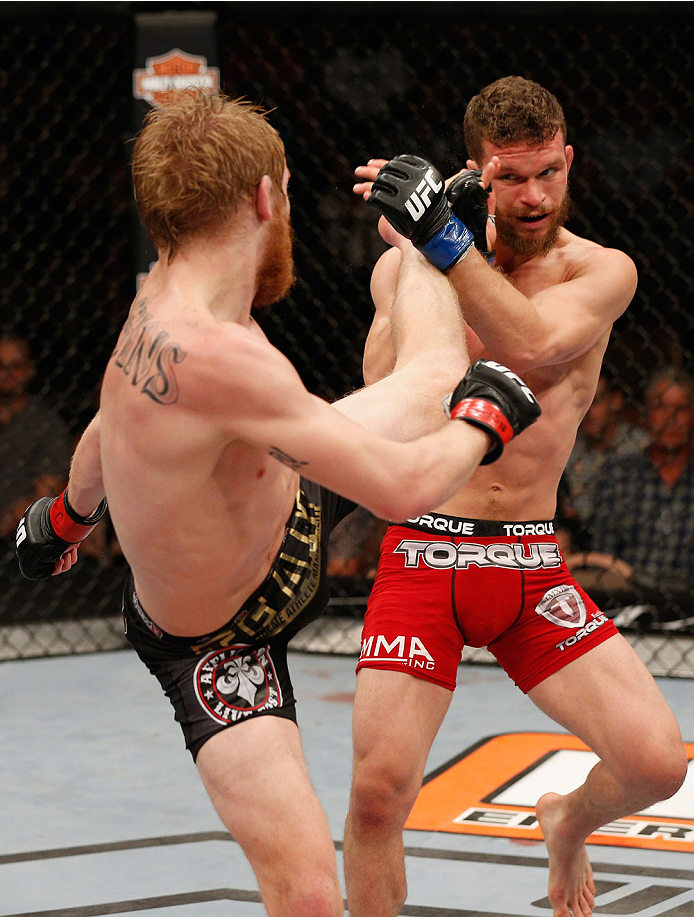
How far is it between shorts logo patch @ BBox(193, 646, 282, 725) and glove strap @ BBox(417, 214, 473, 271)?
25.2 inches

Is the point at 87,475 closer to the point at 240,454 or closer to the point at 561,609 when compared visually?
the point at 240,454

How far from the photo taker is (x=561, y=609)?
205cm

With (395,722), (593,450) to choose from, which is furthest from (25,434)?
(395,722)

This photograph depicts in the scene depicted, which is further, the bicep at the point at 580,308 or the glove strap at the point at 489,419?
the bicep at the point at 580,308

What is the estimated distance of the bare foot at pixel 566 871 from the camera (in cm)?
215

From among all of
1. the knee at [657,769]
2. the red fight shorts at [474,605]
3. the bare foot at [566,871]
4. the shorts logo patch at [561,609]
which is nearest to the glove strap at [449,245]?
the red fight shorts at [474,605]

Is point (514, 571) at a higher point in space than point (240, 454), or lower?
lower

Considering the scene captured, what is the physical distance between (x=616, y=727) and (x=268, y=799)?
0.67 meters

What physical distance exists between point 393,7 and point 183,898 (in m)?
2.86

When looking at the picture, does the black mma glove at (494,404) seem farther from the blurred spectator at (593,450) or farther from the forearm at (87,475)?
the blurred spectator at (593,450)

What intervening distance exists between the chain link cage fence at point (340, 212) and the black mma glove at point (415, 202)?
7.98 feet

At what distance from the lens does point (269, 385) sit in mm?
1426

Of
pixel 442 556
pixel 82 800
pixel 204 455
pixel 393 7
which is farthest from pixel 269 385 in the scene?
pixel 393 7

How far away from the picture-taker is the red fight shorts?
201 centimetres
